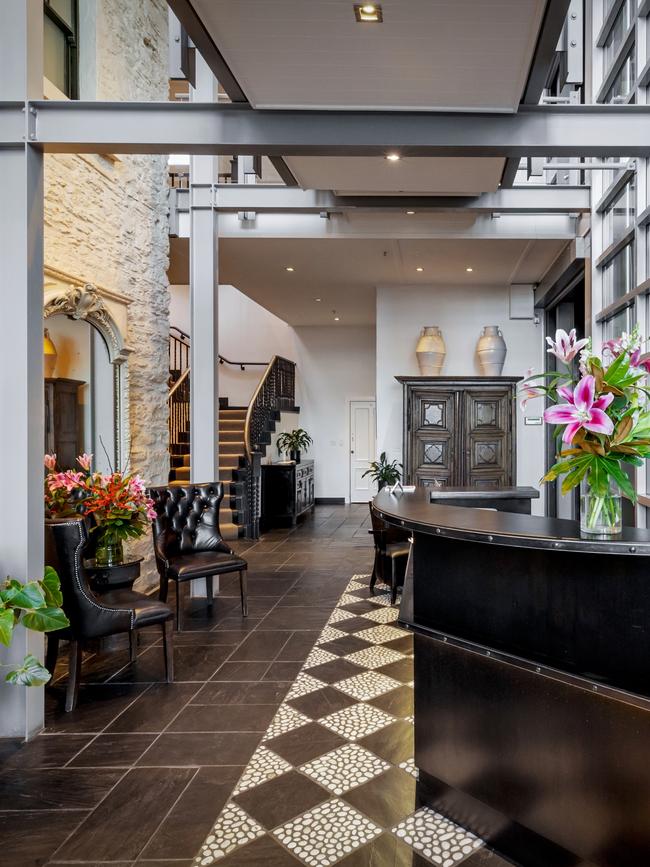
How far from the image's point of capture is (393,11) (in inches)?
89.5

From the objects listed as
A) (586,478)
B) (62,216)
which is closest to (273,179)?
(62,216)

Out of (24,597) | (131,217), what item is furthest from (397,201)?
(24,597)

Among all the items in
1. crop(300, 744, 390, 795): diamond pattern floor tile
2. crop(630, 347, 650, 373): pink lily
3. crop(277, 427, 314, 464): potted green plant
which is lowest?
crop(300, 744, 390, 795): diamond pattern floor tile

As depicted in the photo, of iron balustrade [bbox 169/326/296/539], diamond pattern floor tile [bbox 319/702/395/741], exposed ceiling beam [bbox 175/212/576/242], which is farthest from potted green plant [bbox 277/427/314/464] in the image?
diamond pattern floor tile [bbox 319/702/395/741]

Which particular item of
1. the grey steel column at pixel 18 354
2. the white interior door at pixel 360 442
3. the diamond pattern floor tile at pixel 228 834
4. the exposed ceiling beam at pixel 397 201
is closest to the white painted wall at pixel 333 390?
the white interior door at pixel 360 442

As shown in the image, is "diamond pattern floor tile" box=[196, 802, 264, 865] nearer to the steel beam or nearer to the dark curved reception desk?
the dark curved reception desk

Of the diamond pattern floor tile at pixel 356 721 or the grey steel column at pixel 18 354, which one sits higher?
the grey steel column at pixel 18 354

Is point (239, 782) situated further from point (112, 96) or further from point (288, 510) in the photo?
point (288, 510)

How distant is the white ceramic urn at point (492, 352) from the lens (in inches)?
323

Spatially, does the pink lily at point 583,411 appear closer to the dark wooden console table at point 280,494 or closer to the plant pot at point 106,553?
the plant pot at point 106,553

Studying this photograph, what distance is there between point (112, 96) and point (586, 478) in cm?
534

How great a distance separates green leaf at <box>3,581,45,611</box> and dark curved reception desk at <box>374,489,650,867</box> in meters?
1.55

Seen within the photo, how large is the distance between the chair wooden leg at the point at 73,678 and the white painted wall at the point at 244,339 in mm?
9706

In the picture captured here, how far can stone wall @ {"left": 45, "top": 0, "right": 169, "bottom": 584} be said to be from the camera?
4.57m
